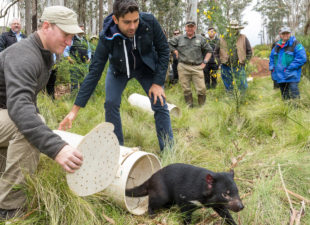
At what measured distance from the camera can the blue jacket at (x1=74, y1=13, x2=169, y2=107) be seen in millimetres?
3088

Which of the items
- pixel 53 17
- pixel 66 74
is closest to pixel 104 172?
pixel 53 17

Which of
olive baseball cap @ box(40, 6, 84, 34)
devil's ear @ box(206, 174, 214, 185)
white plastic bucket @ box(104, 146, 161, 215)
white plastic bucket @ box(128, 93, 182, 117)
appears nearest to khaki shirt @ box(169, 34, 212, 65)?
white plastic bucket @ box(128, 93, 182, 117)

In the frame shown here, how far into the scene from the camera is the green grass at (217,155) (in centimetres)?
213

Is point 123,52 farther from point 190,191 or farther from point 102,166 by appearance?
point 190,191

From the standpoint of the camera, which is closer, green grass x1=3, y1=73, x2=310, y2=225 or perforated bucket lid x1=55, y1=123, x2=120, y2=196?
perforated bucket lid x1=55, y1=123, x2=120, y2=196

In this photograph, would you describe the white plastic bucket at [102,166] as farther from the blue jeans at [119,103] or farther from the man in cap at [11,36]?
the man in cap at [11,36]

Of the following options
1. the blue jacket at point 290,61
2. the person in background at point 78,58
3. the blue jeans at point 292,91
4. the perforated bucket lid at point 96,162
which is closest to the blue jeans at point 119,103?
the perforated bucket lid at point 96,162

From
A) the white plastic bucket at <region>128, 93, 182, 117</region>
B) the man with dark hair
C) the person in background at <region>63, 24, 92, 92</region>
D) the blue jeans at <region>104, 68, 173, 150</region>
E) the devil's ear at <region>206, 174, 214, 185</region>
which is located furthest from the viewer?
the person in background at <region>63, 24, 92, 92</region>

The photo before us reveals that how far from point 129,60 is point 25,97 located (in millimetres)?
1713

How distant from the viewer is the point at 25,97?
5.62 ft

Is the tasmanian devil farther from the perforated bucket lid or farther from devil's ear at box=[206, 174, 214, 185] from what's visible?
the perforated bucket lid

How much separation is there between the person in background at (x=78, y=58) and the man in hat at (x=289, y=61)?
4.11m

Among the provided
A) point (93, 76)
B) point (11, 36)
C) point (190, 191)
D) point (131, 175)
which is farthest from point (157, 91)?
point (11, 36)

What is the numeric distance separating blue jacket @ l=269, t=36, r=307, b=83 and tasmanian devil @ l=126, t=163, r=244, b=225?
431 cm
